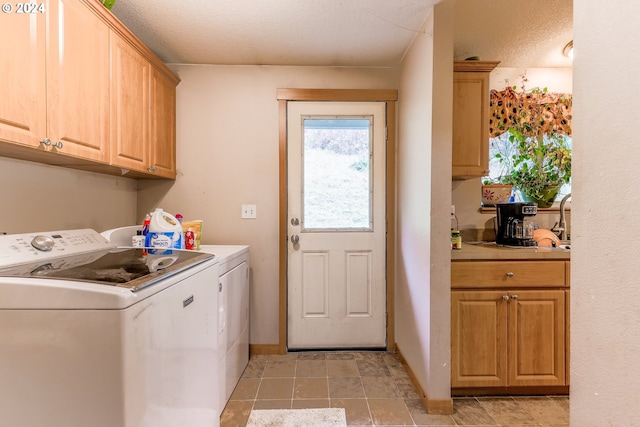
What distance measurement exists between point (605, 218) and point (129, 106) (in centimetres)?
212

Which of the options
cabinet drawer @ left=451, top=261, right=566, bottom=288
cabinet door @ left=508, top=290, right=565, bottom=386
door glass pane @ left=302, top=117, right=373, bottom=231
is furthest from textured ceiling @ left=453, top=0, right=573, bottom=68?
A: cabinet door @ left=508, top=290, right=565, bottom=386

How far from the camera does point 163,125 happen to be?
7.29 ft

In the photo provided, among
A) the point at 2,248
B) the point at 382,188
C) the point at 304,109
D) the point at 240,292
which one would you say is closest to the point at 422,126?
the point at 382,188

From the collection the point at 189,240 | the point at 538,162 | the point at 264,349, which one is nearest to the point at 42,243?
the point at 189,240

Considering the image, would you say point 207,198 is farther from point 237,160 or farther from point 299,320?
point 299,320

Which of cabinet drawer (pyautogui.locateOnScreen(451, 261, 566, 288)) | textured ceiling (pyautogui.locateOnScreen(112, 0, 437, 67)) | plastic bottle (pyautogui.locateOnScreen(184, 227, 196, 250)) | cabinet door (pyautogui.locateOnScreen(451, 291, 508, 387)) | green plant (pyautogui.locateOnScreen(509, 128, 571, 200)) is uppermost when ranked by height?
textured ceiling (pyautogui.locateOnScreen(112, 0, 437, 67))

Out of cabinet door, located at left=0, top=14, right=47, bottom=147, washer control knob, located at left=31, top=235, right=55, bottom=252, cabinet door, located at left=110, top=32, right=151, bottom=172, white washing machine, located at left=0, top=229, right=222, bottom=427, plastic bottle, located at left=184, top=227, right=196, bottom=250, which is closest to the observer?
white washing machine, located at left=0, top=229, right=222, bottom=427

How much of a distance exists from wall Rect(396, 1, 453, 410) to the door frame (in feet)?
1.46

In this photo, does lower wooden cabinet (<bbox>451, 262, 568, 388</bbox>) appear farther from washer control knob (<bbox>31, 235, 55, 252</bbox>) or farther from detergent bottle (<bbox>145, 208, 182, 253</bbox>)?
washer control knob (<bbox>31, 235, 55, 252</bbox>)

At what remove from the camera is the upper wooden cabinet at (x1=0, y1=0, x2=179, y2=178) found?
110cm

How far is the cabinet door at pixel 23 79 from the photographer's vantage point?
1047mm

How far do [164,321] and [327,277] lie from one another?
1.61m

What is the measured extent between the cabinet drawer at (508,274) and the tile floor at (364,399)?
70cm

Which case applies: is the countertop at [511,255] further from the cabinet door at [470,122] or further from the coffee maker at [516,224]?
the cabinet door at [470,122]
